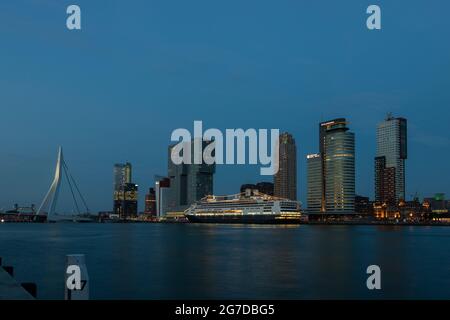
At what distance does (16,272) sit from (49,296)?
52.4 ft

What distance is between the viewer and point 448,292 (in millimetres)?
34969

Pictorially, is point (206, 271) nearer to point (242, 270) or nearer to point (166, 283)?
point (242, 270)

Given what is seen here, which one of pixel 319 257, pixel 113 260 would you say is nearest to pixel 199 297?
pixel 113 260

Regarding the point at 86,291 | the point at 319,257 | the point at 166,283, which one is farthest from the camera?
the point at 319,257
